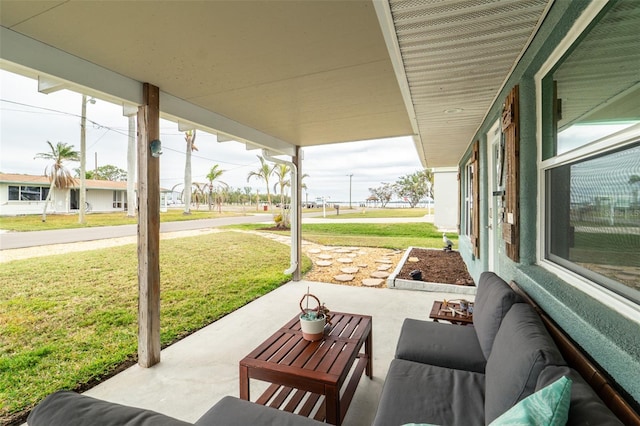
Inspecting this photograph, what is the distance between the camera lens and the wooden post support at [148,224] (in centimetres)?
262

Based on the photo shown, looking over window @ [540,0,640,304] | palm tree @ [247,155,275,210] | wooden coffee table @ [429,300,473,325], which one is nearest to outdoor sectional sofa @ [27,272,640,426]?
wooden coffee table @ [429,300,473,325]

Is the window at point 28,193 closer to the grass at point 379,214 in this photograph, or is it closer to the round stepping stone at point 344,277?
the round stepping stone at point 344,277

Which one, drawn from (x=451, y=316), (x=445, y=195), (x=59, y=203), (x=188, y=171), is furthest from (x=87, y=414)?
(x=188, y=171)

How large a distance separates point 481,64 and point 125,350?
4278mm

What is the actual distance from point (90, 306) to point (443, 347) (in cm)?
513

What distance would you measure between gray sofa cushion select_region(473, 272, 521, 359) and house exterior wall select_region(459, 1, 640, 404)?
18 centimetres

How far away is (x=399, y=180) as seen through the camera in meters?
33.4

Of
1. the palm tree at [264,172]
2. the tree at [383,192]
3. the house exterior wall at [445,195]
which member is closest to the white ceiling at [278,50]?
the house exterior wall at [445,195]

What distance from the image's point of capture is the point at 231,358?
2.82 metres

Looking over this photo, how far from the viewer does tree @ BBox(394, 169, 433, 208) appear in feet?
98.5

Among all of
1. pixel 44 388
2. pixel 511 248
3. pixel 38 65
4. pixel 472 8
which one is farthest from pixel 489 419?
pixel 44 388

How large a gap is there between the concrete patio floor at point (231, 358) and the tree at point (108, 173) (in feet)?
29.6

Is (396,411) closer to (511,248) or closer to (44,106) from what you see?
(511,248)

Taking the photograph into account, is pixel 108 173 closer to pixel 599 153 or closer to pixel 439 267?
pixel 439 267
